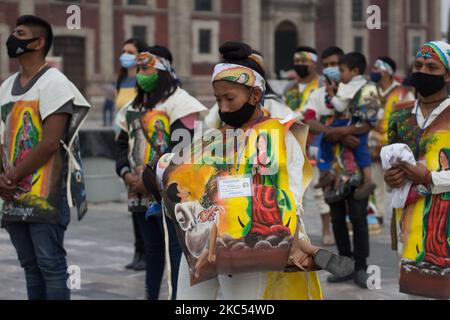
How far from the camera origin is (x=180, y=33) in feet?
141

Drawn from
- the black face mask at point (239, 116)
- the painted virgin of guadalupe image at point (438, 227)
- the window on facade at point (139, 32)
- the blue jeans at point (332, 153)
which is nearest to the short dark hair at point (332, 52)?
the blue jeans at point (332, 153)

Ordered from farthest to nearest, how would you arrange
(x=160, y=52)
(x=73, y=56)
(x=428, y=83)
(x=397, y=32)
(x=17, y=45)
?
(x=397, y=32) < (x=73, y=56) < (x=160, y=52) < (x=17, y=45) < (x=428, y=83)

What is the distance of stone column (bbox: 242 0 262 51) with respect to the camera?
46000mm

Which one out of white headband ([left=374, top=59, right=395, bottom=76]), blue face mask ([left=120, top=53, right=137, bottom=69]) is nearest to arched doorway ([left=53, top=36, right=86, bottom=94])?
white headband ([left=374, top=59, right=395, bottom=76])

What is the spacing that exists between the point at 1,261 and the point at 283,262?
5.16 metres

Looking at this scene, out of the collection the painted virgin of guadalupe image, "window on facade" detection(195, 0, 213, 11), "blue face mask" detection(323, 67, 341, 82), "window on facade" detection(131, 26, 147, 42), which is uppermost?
"window on facade" detection(195, 0, 213, 11)

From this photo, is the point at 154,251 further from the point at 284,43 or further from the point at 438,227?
the point at 284,43

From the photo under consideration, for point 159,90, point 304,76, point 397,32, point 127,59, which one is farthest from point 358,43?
point 159,90

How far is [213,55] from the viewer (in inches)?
1780

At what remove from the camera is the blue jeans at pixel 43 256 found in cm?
525

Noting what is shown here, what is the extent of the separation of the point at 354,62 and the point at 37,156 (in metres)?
3.77

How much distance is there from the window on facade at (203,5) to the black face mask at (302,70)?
36.1 m

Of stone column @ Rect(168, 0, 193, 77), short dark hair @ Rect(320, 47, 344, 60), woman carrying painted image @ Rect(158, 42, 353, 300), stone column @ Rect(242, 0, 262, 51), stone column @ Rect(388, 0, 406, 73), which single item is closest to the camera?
woman carrying painted image @ Rect(158, 42, 353, 300)

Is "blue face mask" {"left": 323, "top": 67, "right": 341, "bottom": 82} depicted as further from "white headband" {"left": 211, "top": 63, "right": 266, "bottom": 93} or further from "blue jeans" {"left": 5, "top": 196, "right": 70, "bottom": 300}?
"white headband" {"left": 211, "top": 63, "right": 266, "bottom": 93}
